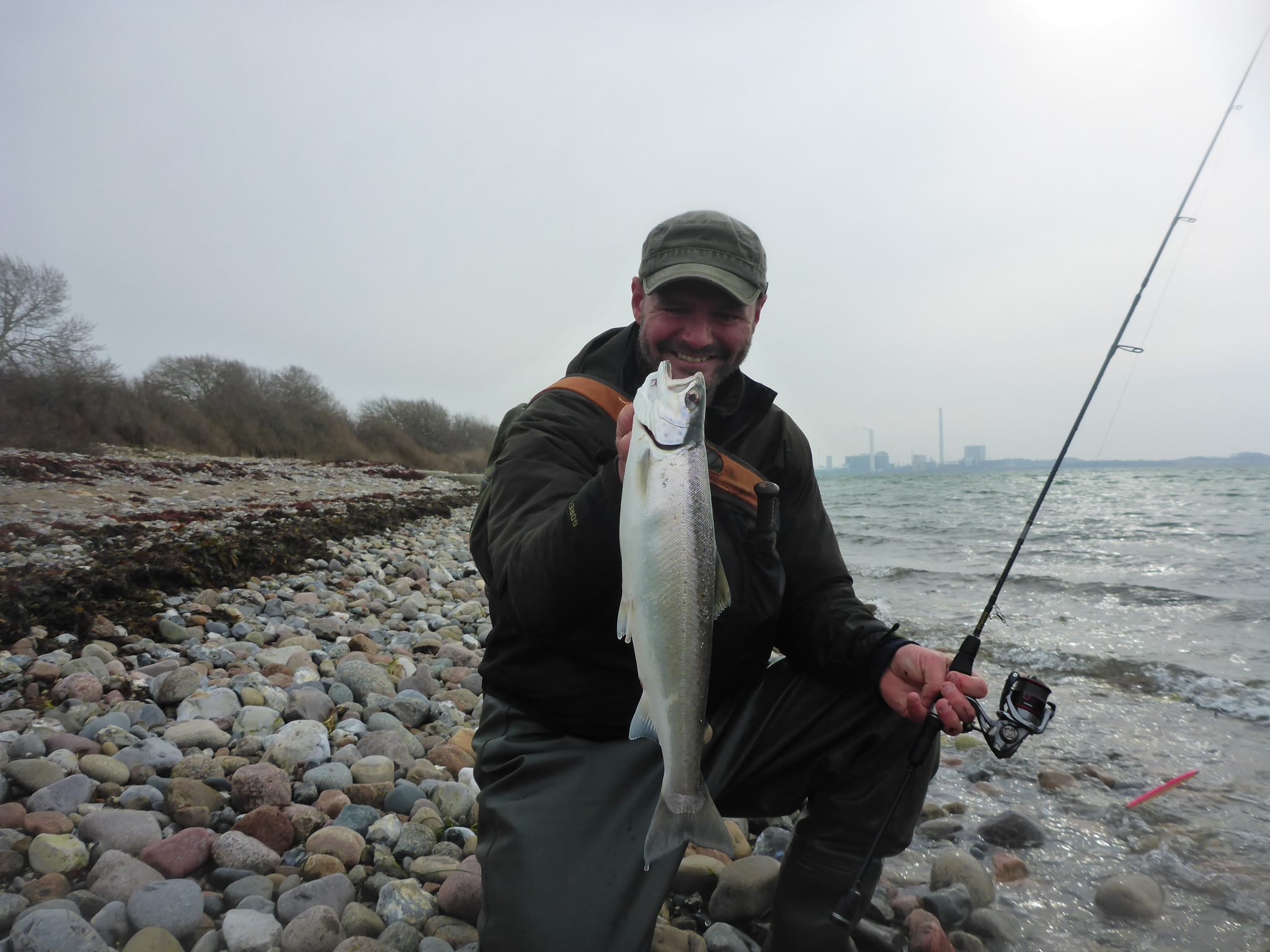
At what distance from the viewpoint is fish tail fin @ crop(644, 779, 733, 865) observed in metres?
2.12

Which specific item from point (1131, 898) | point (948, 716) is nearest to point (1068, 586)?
point (1131, 898)

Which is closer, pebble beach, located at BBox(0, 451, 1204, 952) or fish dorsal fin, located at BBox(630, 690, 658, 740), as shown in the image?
fish dorsal fin, located at BBox(630, 690, 658, 740)

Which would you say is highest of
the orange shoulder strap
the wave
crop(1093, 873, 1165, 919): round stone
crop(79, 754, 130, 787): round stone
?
the orange shoulder strap

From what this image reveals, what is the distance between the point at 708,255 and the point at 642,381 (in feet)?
1.83

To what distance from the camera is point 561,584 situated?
2.09 meters

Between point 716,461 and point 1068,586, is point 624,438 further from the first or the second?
point 1068,586

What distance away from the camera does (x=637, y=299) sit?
10.2 ft

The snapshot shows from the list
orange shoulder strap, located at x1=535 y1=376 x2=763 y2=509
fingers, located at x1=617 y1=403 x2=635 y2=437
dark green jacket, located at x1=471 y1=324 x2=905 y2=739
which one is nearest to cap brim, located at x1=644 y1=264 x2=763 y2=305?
dark green jacket, located at x1=471 y1=324 x2=905 y2=739

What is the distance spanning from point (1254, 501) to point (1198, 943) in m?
32.9

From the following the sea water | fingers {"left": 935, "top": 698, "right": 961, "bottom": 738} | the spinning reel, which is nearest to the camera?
fingers {"left": 935, "top": 698, "right": 961, "bottom": 738}

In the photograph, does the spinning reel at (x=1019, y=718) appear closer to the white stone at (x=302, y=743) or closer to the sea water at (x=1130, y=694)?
the sea water at (x=1130, y=694)

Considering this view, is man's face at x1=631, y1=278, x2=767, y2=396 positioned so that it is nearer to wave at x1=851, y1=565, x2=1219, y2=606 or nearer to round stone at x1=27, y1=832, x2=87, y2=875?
round stone at x1=27, y1=832, x2=87, y2=875

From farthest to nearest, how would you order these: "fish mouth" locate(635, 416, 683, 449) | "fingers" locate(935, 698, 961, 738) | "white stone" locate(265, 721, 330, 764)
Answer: "white stone" locate(265, 721, 330, 764) → "fingers" locate(935, 698, 961, 738) → "fish mouth" locate(635, 416, 683, 449)

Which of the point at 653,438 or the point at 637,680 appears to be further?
the point at 637,680
